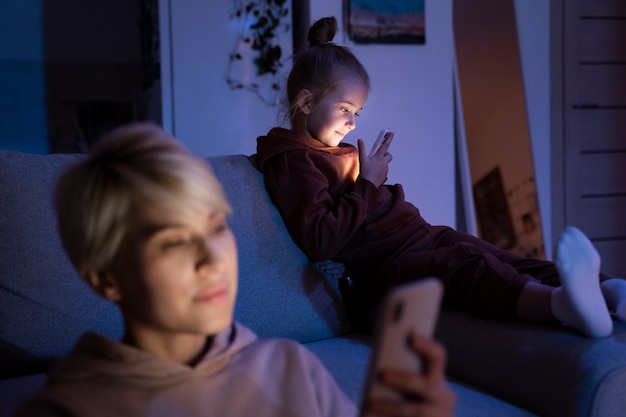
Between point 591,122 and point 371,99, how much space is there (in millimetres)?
1462

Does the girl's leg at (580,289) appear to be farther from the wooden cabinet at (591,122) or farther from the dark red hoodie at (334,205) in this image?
the wooden cabinet at (591,122)

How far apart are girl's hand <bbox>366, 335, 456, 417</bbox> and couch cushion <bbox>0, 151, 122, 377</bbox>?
2.95ft

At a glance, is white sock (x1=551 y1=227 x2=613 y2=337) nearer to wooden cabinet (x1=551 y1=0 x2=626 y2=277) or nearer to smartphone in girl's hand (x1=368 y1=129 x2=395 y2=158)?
smartphone in girl's hand (x1=368 y1=129 x2=395 y2=158)

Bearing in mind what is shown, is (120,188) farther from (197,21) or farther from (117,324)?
(197,21)

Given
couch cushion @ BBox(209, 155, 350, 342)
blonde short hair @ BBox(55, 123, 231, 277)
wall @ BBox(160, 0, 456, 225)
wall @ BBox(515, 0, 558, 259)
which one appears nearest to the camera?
blonde short hair @ BBox(55, 123, 231, 277)

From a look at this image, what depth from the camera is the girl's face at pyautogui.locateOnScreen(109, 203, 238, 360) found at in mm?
727

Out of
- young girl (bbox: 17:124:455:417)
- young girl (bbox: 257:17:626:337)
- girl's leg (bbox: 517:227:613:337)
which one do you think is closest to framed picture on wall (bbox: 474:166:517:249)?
young girl (bbox: 257:17:626:337)

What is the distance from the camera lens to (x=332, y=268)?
172 cm

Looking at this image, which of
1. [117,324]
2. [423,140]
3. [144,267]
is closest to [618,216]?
[423,140]

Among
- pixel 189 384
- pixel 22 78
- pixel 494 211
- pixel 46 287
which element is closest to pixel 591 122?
pixel 494 211

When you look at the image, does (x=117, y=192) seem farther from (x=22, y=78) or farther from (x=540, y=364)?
(x=22, y=78)

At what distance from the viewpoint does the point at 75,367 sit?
765 mm

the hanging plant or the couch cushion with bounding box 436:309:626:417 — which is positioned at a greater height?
the hanging plant

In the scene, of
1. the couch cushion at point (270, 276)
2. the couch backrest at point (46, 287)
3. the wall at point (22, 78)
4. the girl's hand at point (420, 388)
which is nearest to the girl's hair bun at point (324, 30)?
the couch cushion at point (270, 276)
